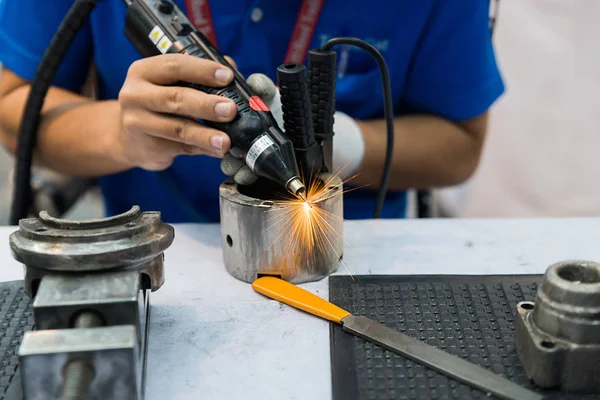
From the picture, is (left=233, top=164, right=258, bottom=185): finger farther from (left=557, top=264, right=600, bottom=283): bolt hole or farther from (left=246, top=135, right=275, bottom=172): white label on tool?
(left=557, top=264, right=600, bottom=283): bolt hole

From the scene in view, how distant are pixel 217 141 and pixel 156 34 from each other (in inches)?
6.1

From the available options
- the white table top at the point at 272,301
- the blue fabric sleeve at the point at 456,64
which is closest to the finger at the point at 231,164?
the white table top at the point at 272,301

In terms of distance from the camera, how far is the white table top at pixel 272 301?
21.3 inches

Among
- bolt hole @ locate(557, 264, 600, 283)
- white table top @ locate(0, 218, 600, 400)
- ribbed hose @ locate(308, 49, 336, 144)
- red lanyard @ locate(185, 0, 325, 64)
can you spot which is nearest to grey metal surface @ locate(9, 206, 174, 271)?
white table top @ locate(0, 218, 600, 400)

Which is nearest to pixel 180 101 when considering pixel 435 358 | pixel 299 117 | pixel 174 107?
pixel 174 107

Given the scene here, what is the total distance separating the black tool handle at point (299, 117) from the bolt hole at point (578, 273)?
270mm

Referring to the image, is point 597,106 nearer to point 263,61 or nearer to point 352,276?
point 263,61

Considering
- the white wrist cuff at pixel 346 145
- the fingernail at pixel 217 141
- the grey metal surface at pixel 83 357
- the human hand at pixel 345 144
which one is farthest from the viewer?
the white wrist cuff at pixel 346 145

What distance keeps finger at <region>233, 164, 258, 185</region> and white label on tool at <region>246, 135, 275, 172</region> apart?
0.12ft

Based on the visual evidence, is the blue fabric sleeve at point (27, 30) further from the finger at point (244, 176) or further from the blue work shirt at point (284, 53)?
the finger at point (244, 176)

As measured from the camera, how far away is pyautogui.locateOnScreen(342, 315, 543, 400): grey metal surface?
0.50 meters

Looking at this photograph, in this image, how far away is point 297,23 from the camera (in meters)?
0.91

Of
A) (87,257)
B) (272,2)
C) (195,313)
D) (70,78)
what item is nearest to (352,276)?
(195,313)

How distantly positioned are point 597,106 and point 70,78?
3.97 feet
